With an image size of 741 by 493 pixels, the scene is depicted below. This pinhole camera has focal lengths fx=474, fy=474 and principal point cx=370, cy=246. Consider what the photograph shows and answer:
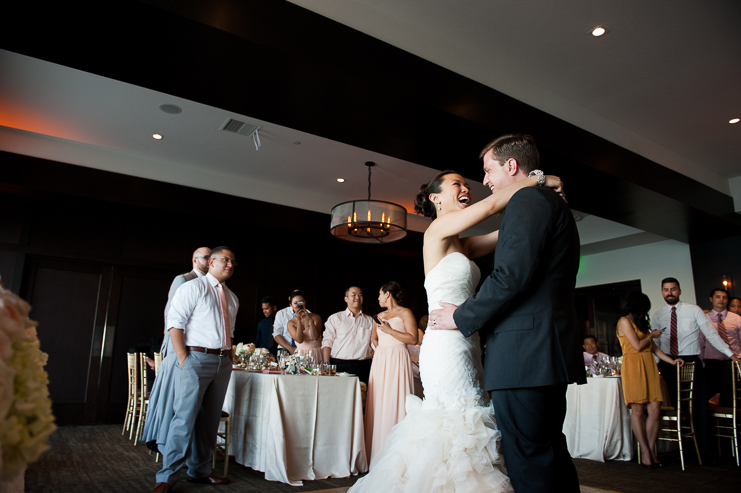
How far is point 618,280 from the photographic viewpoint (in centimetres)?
1048

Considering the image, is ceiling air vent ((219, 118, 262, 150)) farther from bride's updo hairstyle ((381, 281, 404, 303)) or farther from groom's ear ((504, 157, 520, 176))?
groom's ear ((504, 157, 520, 176))

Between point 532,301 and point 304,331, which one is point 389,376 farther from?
point 532,301

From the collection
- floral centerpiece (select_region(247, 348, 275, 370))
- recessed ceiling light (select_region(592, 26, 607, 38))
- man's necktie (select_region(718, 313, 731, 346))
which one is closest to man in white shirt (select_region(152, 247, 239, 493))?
floral centerpiece (select_region(247, 348, 275, 370))

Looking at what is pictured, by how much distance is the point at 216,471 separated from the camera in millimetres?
4074

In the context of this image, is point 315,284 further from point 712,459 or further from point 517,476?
point 517,476

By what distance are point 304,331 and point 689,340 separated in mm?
4689

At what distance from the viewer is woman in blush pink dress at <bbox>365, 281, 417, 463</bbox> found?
4508 millimetres

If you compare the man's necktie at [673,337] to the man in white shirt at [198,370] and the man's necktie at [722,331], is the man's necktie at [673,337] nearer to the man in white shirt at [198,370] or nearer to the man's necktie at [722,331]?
the man's necktie at [722,331]

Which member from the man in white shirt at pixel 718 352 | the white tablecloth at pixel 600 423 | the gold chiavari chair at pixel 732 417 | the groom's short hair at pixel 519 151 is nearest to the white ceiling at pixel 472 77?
the man in white shirt at pixel 718 352

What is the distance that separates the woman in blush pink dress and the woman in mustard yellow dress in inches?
85.5

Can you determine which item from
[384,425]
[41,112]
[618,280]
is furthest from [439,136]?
[618,280]

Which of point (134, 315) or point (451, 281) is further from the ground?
point (134, 315)

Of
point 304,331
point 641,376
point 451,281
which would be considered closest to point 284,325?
point 304,331

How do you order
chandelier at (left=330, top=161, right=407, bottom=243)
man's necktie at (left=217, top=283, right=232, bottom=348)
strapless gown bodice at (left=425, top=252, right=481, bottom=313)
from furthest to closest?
chandelier at (left=330, top=161, right=407, bottom=243) → man's necktie at (left=217, top=283, right=232, bottom=348) → strapless gown bodice at (left=425, top=252, right=481, bottom=313)
